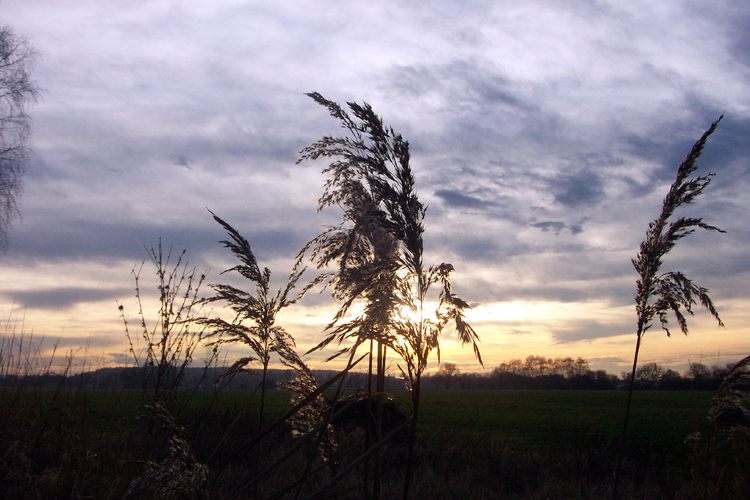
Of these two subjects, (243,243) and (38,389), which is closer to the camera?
(243,243)

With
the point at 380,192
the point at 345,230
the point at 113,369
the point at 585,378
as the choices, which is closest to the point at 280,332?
the point at 345,230

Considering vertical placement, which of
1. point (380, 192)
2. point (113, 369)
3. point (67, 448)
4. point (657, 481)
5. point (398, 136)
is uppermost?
point (398, 136)

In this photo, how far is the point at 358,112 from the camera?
3.49 meters

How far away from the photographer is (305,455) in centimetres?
882

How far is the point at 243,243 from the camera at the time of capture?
18.5ft

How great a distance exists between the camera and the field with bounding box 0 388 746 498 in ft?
16.1

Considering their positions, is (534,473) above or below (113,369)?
below

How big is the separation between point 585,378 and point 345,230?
61.5 m

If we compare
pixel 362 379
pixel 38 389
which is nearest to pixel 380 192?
pixel 362 379

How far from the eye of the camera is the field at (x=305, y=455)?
16.1 ft

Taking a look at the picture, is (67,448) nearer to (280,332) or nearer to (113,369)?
(280,332)

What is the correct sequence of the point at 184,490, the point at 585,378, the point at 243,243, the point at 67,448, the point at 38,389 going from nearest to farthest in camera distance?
the point at 184,490
the point at 243,243
the point at 67,448
the point at 38,389
the point at 585,378

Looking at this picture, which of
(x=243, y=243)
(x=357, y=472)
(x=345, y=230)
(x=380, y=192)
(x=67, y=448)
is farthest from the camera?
(x=357, y=472)

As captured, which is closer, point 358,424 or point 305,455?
point 305,455
